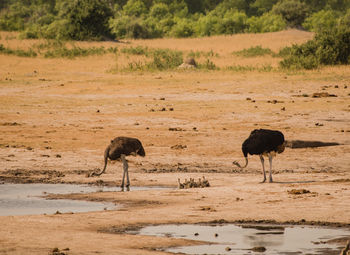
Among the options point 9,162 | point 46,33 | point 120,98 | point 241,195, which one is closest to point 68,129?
point 9,162

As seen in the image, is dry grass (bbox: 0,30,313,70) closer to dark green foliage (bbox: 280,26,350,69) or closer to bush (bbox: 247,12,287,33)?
dark green foliage (bbox: 280,26,350,69)

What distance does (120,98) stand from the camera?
25.3 m

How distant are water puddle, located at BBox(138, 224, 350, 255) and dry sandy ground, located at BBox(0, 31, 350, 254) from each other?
14.6 inches

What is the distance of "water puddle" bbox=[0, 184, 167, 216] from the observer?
1061 centimetres

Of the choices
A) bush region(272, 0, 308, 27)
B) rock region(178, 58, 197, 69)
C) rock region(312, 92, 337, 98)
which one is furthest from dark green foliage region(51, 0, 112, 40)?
rock region(312, 92, 337, 98)

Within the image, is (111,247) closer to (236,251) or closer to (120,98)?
(236,251)

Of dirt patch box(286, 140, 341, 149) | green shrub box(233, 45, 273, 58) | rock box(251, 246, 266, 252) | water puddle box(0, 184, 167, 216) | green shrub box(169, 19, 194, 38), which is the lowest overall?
water puddle box(0, 184, 167, 216)

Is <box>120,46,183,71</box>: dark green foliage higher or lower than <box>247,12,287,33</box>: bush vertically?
lower

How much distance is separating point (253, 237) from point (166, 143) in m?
8.72

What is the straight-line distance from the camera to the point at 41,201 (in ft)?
37.1

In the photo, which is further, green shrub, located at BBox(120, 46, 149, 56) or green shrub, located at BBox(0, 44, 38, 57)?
green shrub, located at BBox(120, 46, 149, 56)

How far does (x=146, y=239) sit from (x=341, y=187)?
14.9 feet

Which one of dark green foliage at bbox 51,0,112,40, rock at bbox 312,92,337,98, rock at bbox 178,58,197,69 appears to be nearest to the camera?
rock at bbox 312,92,337,98

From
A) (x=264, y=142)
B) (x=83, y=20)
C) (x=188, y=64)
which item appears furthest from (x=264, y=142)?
→ (x=83, y=20)
